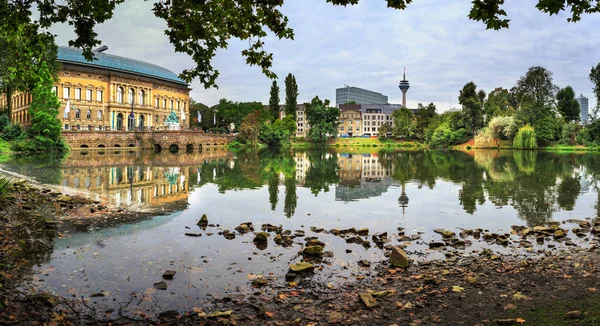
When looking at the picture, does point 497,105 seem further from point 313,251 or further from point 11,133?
point 313,251

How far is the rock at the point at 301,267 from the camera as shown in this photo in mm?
8046

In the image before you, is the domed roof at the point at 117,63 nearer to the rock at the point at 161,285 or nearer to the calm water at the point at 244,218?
the calm water at the point at 244,218

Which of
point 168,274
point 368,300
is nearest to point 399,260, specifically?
point 368,300

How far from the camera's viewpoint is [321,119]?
10662 cm

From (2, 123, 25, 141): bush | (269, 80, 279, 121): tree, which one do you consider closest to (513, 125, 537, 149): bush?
(269, 80, 279, 121): tree

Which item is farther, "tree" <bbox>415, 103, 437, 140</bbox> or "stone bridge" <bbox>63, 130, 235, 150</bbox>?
Result: "tree" <bbox>415, 103, 437, 140</bbox>

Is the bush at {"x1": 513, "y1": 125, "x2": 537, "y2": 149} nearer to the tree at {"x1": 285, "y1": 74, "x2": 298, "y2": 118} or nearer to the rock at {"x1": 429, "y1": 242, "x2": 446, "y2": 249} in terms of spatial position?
the tree at {"x1": 285, "y1": 74, "x2": 298, "y2": 118}

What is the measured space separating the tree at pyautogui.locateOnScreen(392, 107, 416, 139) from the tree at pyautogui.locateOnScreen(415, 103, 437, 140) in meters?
1.51

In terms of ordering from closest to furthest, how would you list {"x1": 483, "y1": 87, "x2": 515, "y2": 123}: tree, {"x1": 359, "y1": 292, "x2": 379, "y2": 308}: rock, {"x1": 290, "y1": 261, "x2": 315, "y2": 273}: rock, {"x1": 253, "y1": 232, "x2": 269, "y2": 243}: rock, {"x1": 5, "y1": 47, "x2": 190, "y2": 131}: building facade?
{"x1": 359, "y1": 292, "x2": 379, "y2": 308}: rock
{"x1": 290, "y1": 261, "x2": 315, "y2": 273}: rock
{"x1": 253, "y1": 232, "x2": 269, "y2": 243}: rock
{"x1": 5, "y1": 47, "x2": 190, "y2": 131}: building facade
{"x1": 483, "y1": 87, "x2": 515, "y2": 123}: tree

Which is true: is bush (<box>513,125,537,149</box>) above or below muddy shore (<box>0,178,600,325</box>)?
above

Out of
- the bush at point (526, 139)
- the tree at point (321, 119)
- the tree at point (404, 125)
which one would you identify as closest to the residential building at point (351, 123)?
the tree at point (404, 125)

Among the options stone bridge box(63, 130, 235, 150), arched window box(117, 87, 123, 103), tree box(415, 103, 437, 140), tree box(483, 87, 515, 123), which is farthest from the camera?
tree box(415, 103, 437, 140)

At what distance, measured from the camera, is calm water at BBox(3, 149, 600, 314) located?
7.46m

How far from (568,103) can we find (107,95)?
324 ft
